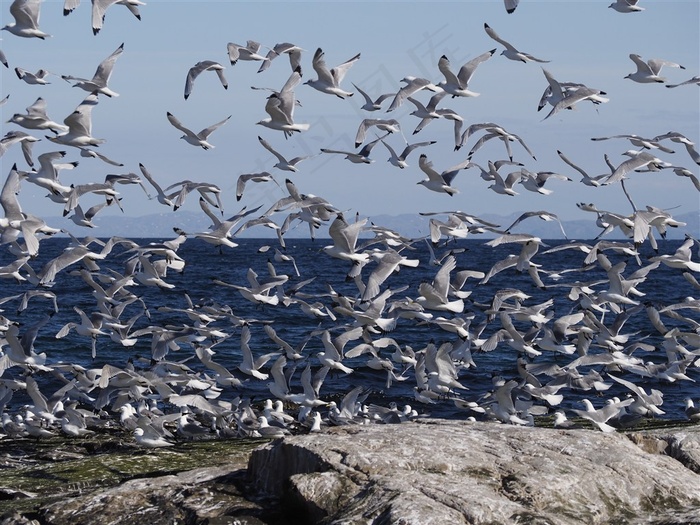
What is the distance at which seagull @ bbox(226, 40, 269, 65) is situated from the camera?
19812 mm

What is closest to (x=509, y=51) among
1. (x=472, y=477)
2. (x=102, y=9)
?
(x=102, y=9)

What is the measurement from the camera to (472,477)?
35.8 feet

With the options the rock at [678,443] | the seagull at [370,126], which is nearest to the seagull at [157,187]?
the seagull at [370,126]

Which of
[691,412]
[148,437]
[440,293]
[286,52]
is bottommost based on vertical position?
[691,412]

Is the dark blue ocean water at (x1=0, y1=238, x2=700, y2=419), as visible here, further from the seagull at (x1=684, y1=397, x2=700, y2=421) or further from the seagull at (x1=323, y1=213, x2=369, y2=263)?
the seagull at (x1=684, y1=397, x2=700, y2=421)

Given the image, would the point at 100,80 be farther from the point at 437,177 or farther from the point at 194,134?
the point at 437,177

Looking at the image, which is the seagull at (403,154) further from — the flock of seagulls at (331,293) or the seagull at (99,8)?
the seagull at (99,8)

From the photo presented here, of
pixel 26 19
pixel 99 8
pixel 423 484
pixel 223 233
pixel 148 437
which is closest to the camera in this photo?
pixel 423 484

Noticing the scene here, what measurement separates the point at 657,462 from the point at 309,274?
4396cm

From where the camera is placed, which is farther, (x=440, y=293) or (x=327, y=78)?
(x=327, y=78)

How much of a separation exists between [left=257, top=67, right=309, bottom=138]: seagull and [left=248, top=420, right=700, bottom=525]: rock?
8.47 metres

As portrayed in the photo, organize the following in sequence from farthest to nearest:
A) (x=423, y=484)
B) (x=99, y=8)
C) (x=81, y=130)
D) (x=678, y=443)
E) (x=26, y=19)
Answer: (x=81, y=130) < (x=26, y=19) < (x=99, y=8) < (x=678, y=443) < (x=423, y=484)

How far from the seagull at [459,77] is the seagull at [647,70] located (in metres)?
2.86

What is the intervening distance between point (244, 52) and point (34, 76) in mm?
3843
